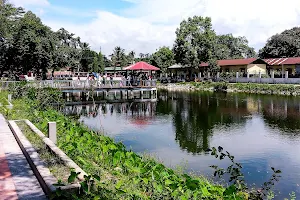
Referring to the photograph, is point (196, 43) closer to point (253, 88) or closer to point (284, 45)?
point (253, 88)

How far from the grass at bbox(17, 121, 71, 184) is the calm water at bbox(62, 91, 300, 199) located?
383cm

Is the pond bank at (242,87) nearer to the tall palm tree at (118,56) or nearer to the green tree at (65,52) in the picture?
the green tree at (65,52)

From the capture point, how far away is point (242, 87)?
37.0m

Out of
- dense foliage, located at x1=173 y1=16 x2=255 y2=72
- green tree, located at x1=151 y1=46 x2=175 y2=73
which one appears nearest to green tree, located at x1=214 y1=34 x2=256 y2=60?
green tree, located at x1=151 y1=46 x2=175 y2=73

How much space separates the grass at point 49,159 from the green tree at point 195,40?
38038 mm

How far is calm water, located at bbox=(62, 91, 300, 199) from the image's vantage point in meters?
9.55

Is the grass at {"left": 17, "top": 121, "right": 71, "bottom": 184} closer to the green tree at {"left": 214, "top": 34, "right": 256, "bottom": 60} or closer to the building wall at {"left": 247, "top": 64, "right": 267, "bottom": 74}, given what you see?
the building wall at {"left": 247, "top": 64, "right": 267, "bottom": 74}

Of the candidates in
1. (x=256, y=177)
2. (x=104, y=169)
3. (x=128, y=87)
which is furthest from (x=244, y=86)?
(x=104, y=169)

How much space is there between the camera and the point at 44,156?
6293mm

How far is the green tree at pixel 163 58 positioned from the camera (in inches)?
2372

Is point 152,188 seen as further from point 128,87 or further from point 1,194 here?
point 128,87

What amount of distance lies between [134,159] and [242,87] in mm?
32725

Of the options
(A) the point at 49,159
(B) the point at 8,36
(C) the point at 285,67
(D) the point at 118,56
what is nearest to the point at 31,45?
(B) the point at 8,36

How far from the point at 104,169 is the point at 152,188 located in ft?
4.39
